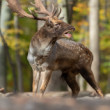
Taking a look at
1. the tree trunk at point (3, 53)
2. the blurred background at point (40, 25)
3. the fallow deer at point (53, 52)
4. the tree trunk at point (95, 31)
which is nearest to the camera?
the fallow deer at point (53, 52)

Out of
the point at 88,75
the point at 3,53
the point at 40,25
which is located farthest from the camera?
the point at 3,53

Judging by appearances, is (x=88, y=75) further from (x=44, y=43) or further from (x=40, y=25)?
(x=40, y=25)

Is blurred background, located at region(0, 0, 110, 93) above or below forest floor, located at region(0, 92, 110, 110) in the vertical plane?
below

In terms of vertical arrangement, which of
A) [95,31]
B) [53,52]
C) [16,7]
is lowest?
[95,31]

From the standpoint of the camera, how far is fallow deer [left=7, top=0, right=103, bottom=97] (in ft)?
22.3

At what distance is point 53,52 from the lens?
280 inches

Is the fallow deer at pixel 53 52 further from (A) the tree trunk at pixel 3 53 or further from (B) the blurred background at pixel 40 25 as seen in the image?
(A) the tree trunk at pixel 3 53

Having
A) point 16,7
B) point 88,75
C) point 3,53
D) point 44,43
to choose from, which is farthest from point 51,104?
point 3,53

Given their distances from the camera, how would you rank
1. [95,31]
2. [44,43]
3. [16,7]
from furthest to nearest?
[95,31], [16,7], [44,43]

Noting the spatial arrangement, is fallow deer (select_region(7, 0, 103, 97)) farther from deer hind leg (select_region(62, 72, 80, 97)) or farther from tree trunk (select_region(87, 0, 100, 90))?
tree trunk (select_region(87, 0, 100, 90))

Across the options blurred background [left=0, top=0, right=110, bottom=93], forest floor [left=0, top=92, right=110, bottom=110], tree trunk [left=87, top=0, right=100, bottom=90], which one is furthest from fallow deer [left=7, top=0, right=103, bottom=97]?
tree trunk [left=87, top=0, right=100, bottom=90]

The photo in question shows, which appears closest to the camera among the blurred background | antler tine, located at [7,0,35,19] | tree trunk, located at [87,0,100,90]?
antler tine, located at [7,0,35,19]

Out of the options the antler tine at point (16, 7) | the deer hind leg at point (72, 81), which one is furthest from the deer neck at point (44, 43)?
the deer hind leg at point (72, 81)

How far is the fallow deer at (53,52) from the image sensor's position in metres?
6.79
